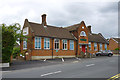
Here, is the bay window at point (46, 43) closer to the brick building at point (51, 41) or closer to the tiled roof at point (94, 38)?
the brick building at point (51, 41)

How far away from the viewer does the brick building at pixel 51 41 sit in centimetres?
2527

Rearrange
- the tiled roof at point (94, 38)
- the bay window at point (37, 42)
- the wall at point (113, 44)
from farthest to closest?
the wall at point (113, 44) → the tiled roof at point (94, 38) → the bay window at point (37, 42)

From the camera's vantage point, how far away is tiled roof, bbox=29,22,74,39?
87.8 ft

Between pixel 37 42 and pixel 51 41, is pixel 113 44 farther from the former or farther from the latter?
pixel 37 42

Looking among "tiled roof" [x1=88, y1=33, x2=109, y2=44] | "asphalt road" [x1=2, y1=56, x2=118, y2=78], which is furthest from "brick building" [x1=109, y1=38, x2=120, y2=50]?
"asphalt road" [x1=2, y1=56, x2=118, y2=78]

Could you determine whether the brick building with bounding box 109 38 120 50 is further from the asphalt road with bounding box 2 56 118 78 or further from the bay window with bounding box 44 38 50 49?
the asphalt road with bounding box 2 56 118 78

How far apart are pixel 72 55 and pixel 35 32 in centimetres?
→ 1074

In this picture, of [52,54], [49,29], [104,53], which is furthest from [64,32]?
[104,53]

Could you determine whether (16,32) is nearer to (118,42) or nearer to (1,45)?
(1,45)

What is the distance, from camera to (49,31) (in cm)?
2920

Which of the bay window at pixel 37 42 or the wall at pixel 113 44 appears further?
the wall at pixel 113 44

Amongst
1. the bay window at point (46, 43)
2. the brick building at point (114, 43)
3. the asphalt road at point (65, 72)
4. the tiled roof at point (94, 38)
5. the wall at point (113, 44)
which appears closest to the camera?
the asphalt road at point (65, 72)

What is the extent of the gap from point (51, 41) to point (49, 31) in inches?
103

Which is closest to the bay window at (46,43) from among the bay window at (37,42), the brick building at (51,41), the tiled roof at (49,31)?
the brick building at (51,41)
